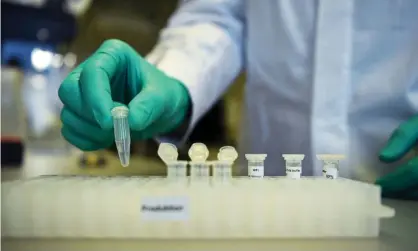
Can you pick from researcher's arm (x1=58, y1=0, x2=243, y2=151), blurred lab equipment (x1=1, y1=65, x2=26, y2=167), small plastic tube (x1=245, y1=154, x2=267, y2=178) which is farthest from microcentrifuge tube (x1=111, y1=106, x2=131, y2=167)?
blurred lab equipment (x1=1, y1=65, x2=26, y2=167)

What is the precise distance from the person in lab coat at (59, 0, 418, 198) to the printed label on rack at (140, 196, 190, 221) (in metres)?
0.14

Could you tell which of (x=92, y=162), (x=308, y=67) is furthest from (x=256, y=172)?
(x=92, y=162)

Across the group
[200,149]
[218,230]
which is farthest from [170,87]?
[218,230]

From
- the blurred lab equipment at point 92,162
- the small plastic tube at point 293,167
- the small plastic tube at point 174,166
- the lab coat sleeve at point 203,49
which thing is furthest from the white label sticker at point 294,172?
the blurred lab equipment at point 92,162

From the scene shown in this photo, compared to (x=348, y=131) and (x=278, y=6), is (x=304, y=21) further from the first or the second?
(x=348, y=131)

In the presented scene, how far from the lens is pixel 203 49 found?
1026 mm

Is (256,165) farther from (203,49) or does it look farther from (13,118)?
(13,118)

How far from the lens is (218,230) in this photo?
54cm

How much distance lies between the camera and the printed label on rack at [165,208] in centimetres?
54

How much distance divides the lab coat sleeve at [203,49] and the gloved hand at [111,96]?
0.22 ft

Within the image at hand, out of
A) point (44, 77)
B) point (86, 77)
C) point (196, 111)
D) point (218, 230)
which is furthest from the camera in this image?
point (44, 77)

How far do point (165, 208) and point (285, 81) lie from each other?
54 centimetres

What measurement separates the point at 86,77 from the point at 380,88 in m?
0.46

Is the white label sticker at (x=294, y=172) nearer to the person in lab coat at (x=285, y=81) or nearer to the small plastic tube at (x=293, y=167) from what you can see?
the small plastic tube at (x=293, y=167)
